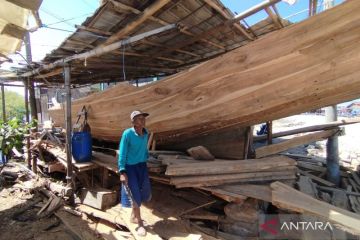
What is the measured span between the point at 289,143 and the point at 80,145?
12.9ft

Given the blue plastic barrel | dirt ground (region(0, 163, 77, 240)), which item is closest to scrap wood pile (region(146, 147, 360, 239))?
the blue plastic barrel

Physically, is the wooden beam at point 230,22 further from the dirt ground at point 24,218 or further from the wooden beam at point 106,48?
the dirt ground at point 24,218

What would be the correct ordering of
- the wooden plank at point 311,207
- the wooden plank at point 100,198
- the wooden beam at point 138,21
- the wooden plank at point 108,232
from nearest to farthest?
the wooden plank at point 311,207, the wooden beam at point 138,21, the wooden plank at point 108,232, the wooden plank at point 100,198

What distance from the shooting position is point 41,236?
12.8ft

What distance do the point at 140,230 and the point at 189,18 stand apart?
118 inches

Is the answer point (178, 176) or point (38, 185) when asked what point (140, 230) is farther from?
point (38, 185)

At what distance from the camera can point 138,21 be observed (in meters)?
3.53

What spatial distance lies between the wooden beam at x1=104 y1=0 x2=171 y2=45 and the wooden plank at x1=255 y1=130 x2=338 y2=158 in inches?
111

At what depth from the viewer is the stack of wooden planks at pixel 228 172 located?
3.59 meters

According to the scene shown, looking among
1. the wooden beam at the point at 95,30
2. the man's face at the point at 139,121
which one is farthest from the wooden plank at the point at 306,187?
the wooden beam at the point at 95,30

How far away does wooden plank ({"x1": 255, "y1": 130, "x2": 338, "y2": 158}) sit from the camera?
452 centimetres

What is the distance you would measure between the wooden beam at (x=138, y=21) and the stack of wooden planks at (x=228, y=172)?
6.78ft

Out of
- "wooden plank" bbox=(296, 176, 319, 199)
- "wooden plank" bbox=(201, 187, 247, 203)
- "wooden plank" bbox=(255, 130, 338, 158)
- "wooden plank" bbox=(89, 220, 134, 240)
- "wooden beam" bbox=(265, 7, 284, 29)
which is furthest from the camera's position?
"wooden plank" bbox=(255, 130, 338, 158)

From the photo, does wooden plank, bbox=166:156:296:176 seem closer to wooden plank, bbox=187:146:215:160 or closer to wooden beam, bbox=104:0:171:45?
wooden plank, bbox=187:146:215:160
